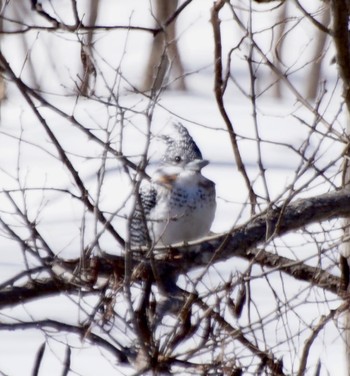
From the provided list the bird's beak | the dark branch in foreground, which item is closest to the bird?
the bird's beak

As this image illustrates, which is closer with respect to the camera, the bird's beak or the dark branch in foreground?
the dark branch in foreground

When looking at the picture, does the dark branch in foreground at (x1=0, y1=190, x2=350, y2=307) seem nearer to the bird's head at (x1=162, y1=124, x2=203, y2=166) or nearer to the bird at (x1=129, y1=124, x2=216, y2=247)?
the bird at (x1=129, y1=124, x2=216, y2=247)

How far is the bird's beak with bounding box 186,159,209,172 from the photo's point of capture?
13.3ft

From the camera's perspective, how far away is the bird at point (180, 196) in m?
4.09

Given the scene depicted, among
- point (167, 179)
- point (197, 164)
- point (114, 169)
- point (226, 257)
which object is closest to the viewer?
point (226, 257)

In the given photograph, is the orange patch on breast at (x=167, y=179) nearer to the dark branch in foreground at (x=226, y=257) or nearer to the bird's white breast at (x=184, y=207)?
the bird's white breast at (x=184, y=207)

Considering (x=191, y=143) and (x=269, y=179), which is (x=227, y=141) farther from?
(x=191, y=143)

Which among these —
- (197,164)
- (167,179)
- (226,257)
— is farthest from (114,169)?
(226,257)

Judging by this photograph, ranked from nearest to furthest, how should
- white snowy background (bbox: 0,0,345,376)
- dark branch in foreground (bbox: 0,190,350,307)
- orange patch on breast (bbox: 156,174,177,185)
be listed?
dark branch in foreground (bbox: 0,190,350,307) < white snowy background (bbox: 0,0,345,376) < orange patch on breast (bbox: 156,174,177,185)

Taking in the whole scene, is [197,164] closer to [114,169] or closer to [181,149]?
[181,149]

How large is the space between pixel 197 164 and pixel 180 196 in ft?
0.50

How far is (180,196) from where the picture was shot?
4141 millimetres

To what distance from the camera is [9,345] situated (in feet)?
14.0

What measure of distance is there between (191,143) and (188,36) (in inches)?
377
